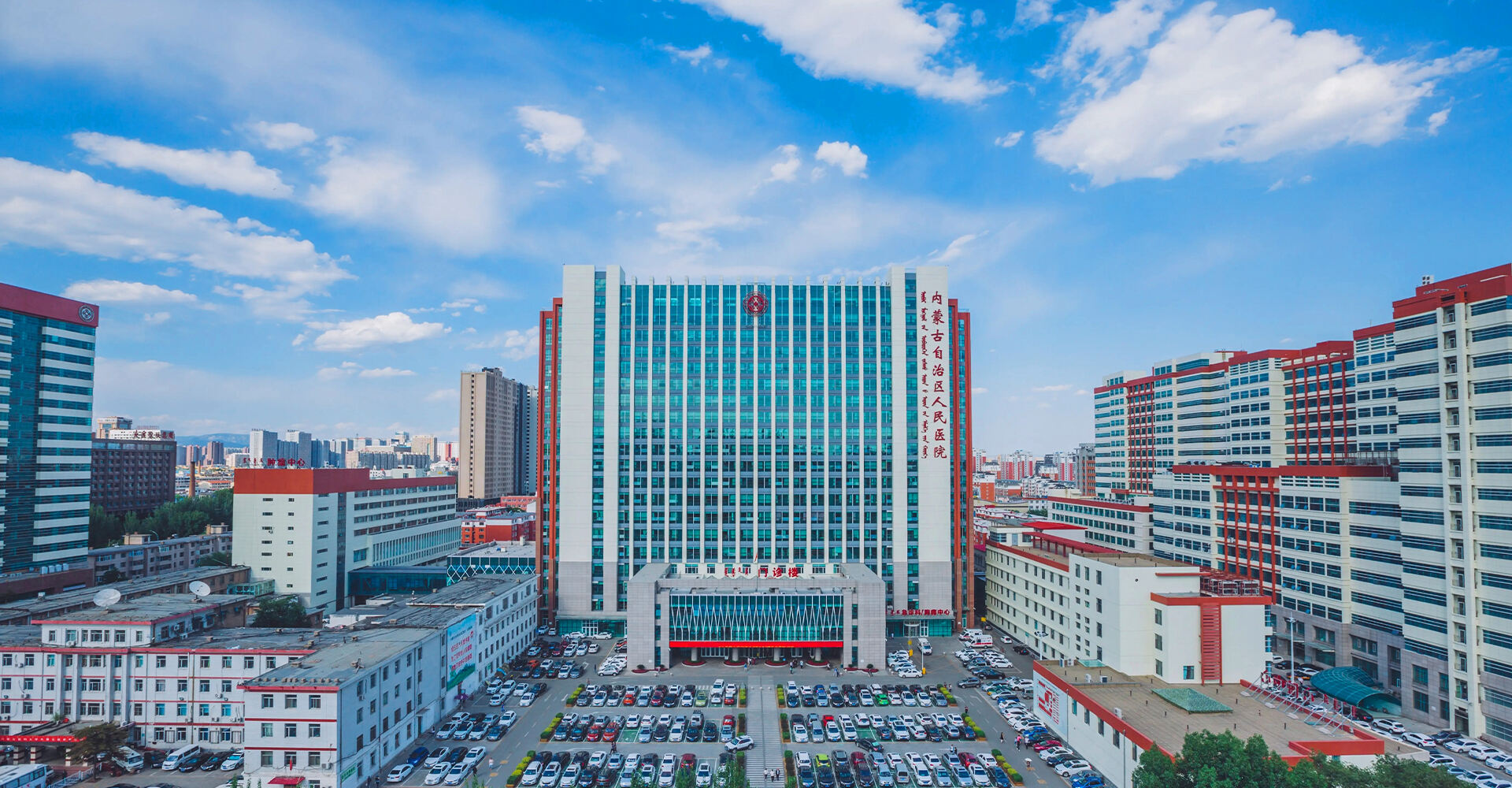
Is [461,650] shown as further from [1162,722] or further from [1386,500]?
[1386,500]

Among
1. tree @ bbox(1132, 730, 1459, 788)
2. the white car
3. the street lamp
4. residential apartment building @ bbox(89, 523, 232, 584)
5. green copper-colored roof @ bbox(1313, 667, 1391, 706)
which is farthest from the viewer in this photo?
residential apartment building @ bbox(89, 523, 232, 584)

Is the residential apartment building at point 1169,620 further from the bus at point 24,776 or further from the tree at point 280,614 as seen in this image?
the bus at point 24,776

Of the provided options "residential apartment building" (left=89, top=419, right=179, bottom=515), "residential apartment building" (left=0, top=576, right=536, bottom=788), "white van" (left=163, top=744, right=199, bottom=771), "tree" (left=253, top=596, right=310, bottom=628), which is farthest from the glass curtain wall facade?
"residential apartment building" (left=89, top=419, right=179, bottom=515)

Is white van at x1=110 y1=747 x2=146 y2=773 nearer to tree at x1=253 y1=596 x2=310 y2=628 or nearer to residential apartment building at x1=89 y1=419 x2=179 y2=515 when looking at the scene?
tree at x1=253 y1=596 x2=310 y2=628

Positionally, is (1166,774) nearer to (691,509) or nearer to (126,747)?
(691,509)

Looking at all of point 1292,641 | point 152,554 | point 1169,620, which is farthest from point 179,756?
point 1292,641
